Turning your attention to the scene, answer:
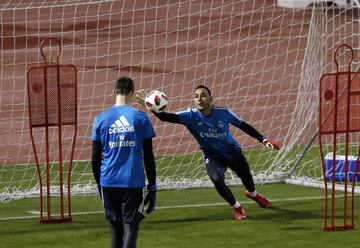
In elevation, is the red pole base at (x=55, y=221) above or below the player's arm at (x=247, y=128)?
below

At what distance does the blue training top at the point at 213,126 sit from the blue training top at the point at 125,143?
12.0 feet

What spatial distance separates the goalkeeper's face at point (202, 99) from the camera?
1390 centimetres

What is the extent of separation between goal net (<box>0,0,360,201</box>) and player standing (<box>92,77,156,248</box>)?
728cm

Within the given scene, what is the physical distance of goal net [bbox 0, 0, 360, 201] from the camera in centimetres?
1925

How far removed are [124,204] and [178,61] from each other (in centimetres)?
1273

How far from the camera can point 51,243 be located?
12500 mm

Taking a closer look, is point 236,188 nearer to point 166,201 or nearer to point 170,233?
point 166,201

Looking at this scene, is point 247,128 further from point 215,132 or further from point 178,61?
point 178,61

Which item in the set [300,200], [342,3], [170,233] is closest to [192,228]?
[170,233]

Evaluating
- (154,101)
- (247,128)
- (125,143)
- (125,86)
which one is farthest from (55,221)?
(125,86)

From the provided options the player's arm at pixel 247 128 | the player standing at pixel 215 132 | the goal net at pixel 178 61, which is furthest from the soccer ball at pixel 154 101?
the goal net at pixel 178 61

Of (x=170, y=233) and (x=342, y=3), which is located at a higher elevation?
(x=342, y=3)

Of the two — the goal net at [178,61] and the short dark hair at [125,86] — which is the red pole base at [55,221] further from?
the goal net at [178,61]

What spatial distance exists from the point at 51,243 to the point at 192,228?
5.50 ft
